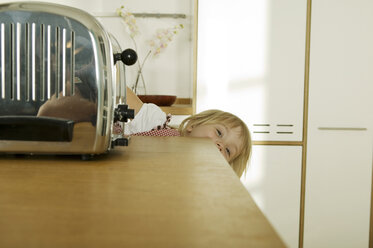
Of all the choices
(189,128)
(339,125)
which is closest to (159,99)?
(189,128)

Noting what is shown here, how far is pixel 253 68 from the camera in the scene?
2438mm

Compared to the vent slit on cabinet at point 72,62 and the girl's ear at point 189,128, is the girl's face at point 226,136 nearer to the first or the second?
the girl's ear at point 189,128

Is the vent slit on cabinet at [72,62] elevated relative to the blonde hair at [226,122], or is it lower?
elevated

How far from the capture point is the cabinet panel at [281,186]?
2.46 metres

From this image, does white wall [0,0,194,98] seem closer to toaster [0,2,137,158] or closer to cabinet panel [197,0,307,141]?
cabinet panel [197,0,307,141]

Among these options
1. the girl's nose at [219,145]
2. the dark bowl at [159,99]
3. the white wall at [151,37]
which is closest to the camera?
the girl's nose at [219,145]

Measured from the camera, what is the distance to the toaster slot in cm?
60

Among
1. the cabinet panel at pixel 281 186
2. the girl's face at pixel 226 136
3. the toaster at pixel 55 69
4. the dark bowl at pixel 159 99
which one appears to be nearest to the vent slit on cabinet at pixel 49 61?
the toaster at pixel 55 69

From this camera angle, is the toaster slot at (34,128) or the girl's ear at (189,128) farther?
the girl's ear at (189,128)

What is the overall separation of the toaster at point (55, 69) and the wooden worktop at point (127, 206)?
8 centimetres

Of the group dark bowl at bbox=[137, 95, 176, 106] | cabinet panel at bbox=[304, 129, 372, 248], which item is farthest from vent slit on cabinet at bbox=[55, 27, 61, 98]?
cabinet panel at bbox=[304, 129, 372, 248]

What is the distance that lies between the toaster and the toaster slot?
11 mm

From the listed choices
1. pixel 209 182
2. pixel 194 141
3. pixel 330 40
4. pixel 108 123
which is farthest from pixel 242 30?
pixel 209 182

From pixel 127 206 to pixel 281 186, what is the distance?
2.27m
